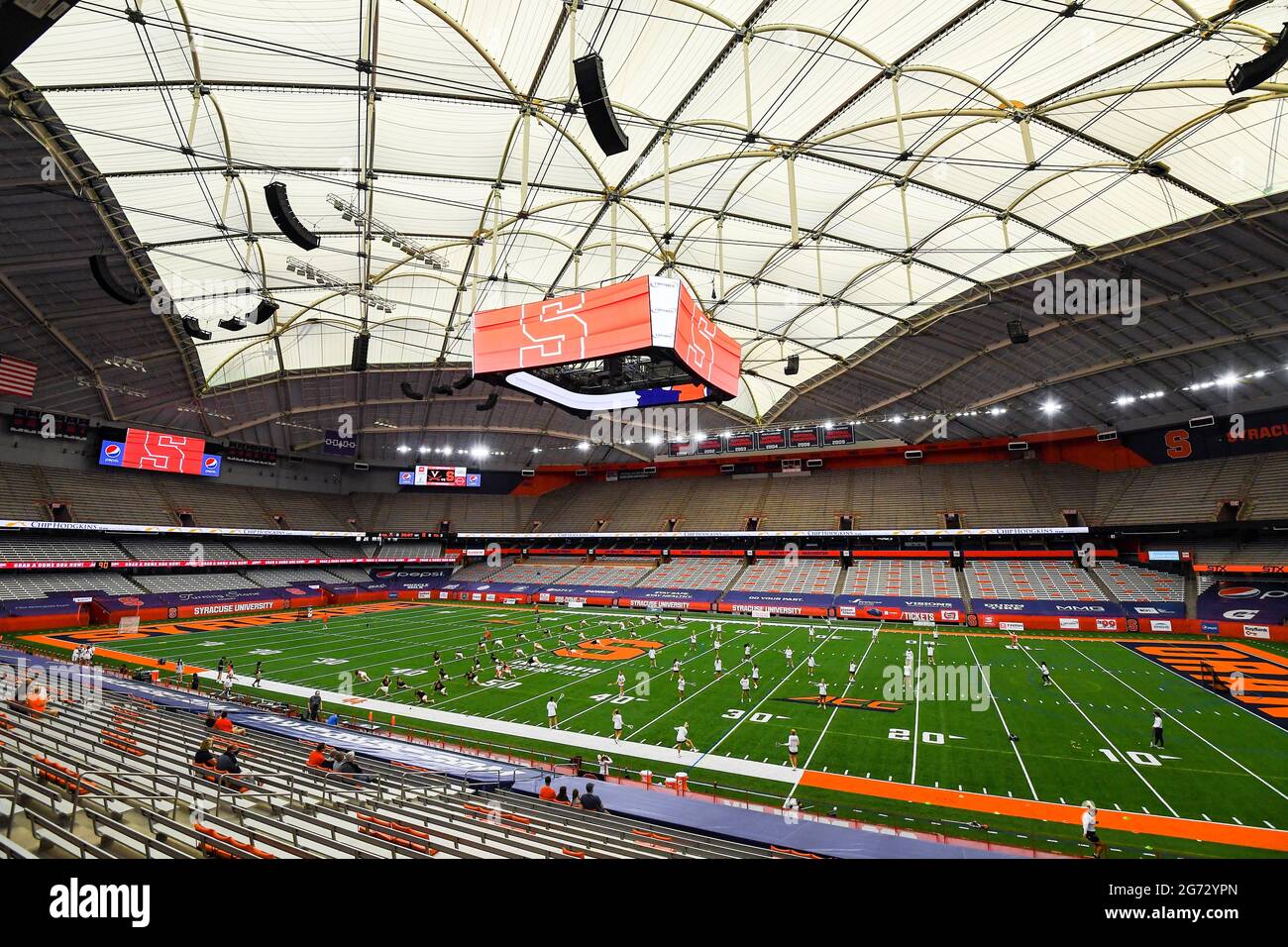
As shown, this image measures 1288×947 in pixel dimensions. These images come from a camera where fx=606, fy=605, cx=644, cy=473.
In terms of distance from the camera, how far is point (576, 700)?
24625 millimetres

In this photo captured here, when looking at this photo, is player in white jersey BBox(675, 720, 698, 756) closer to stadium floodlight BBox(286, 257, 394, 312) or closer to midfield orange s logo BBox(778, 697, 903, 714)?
midfield orange s logo BBox(778, 697, 903, 714)

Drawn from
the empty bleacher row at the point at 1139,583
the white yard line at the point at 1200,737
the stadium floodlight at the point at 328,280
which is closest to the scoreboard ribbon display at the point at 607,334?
the stadium floodlight at the point at 328,280

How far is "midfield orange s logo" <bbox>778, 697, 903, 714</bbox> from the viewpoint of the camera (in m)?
23.1

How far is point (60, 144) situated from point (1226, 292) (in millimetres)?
51608

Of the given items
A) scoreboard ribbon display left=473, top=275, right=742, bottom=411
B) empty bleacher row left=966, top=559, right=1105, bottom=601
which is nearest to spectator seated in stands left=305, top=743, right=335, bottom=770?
scoreboard ribbon display left=473, top=275, right=742, bottom=411

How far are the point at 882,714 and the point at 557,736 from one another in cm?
1192

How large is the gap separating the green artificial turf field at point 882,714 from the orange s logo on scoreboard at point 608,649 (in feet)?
1.01

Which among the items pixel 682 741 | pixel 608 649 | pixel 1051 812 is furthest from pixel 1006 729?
pixel 608 649

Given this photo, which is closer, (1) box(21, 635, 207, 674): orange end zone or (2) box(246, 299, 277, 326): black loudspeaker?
(2) box(246, 299, 277, 326): black loudspeaker

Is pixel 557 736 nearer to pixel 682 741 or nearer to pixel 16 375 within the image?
pixel 682 741

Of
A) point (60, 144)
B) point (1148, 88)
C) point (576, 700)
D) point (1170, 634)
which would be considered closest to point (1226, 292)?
point (1148, 88)

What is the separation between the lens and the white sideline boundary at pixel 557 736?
17.5 metres

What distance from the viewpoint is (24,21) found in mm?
6414

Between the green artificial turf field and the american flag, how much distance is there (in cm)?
1665
